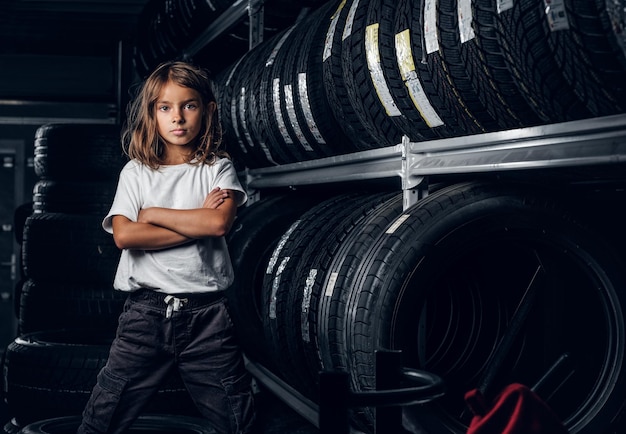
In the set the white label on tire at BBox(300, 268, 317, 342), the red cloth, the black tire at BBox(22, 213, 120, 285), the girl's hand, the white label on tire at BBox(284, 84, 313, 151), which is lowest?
the red cloth

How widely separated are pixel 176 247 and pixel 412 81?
2.62 ft

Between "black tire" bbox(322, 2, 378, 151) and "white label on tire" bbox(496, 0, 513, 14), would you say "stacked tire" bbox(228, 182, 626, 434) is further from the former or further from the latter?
"white label on tire" bbox(496, 0, 513, 14)

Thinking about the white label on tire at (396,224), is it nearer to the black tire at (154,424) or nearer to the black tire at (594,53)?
the black tire at (594,53)

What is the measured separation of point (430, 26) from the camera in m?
2.32

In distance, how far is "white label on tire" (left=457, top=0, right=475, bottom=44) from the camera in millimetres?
2127

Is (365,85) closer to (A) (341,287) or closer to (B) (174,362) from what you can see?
(A) (341,287)

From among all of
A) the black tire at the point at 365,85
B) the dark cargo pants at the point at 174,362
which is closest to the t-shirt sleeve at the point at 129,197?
the dark cargo pants at the point at 174,362

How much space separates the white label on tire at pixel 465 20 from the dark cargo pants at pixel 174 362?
1012mm

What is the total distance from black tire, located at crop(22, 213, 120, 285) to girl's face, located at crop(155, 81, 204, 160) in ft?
5.12

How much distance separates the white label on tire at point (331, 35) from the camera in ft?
10.0

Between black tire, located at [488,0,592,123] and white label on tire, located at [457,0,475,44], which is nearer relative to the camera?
black tire, located at [488,0,592,123]

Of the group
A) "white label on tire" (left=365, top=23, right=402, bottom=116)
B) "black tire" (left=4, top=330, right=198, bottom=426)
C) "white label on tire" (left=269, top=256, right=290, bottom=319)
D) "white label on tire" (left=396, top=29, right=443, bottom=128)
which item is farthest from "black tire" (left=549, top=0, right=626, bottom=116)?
"black tire" (left=4, top=330, right=198, bottom=426)

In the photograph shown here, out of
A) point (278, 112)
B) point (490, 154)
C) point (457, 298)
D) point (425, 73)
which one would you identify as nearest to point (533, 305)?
point (457, 298)

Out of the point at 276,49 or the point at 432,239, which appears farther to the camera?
the point at 276,49
